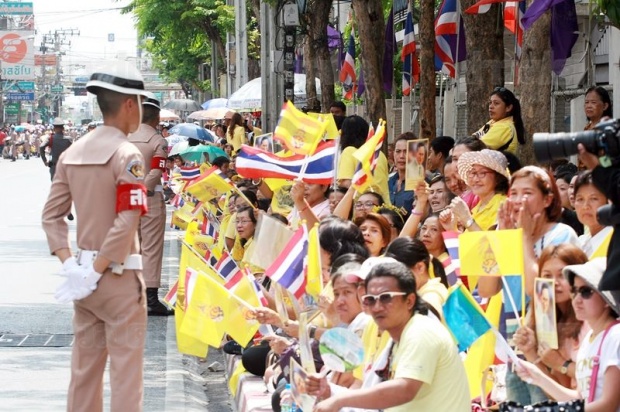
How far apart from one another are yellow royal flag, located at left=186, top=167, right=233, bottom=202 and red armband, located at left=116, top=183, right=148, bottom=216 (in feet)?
18.2

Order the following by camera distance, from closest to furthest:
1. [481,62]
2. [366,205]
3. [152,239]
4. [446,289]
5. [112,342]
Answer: [112,342] < [446,289] < [366,205] < [481,62] < [152,239]

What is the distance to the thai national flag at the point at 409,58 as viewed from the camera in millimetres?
21642

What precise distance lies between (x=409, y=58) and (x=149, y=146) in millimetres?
10276

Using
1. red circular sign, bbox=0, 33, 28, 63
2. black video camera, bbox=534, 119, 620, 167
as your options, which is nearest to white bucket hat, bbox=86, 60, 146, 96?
black video camera, bbox=534, 119, 620, 167

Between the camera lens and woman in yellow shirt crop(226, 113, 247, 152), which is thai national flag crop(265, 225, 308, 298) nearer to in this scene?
the camera lens

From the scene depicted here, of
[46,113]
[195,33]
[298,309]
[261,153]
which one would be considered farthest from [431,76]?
[46,113]

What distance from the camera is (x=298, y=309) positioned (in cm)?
782

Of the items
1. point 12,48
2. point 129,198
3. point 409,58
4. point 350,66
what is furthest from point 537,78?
point 12,48

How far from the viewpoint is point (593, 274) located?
530cm

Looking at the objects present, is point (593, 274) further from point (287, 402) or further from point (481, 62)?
point (481, 62)

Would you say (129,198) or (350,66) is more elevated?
(350,66)

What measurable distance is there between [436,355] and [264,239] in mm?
3414

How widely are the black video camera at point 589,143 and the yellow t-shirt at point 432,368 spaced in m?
Answer: 1.23

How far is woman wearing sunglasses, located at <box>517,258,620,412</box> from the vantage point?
5094 millimetres
